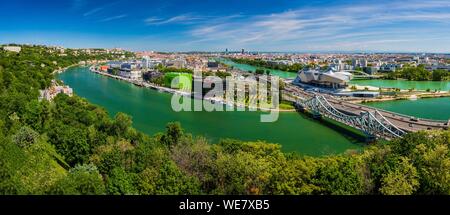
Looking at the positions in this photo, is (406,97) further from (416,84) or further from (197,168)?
(197,168)

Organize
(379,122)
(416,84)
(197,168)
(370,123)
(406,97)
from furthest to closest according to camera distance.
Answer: (416,84) → (406,97) → (370,123) → (379,122) → (197,168)

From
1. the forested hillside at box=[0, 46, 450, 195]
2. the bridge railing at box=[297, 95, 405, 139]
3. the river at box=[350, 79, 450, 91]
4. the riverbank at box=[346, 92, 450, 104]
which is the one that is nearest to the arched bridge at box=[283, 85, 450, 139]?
the bridge railing at box=[297, 95, 405, 139]

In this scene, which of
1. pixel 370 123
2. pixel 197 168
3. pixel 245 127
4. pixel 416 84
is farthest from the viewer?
pixel 416 84

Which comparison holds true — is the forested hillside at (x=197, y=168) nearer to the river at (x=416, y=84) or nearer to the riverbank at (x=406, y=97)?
the riverbank at (x=406, y=97)

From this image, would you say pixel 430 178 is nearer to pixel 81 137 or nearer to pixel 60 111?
pixel 81 137

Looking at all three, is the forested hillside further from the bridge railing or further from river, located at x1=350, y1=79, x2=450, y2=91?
river, located at x1=350, y1=79, x2=450, y2=91

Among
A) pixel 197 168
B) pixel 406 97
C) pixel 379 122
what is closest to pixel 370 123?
pixel 379 122

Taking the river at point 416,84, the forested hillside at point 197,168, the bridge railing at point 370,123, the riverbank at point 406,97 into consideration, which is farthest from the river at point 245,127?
the river at point 416,84

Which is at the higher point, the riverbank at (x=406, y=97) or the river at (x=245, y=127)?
the riverbank at (x=406, y=97)

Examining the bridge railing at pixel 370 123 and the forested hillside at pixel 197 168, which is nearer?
the forested hillside at pixel 197 168

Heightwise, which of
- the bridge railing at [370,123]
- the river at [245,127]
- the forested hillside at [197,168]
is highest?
the forested hillside at [197,168]
